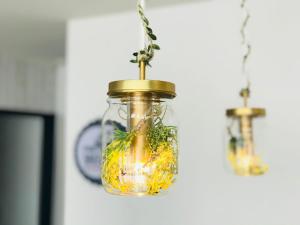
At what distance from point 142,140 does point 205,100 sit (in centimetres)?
118

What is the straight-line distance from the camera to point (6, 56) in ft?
9.96

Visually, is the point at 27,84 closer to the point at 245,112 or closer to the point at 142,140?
the point at 245,112

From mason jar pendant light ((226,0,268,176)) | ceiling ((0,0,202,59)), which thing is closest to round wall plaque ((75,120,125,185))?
ceiling ((0,0,202,59))

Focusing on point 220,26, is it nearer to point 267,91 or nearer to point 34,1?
point 267,91

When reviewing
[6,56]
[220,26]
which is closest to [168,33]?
[220,26]

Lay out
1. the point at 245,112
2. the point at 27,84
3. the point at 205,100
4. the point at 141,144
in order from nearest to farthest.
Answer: the point at 141,144
the point at 245,112
the point at 205,100
the point at 27,84

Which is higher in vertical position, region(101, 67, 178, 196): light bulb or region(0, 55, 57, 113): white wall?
region(0, 55, 57, 113): white wall

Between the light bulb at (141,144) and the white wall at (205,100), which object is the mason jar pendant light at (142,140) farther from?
the white wall at (205,100)

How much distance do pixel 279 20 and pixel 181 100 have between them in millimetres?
600

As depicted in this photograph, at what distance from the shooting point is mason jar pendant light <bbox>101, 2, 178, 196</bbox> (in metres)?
0.80

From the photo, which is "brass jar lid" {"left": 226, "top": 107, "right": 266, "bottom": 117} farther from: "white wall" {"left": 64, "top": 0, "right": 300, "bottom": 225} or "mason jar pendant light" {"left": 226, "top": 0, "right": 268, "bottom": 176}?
"white wall" {"left": 64, "top": 0, "right": 300, "bottom": 225}

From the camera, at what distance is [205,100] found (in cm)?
195

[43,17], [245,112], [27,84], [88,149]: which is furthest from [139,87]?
[27,84]

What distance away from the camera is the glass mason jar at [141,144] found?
31.4 inches
